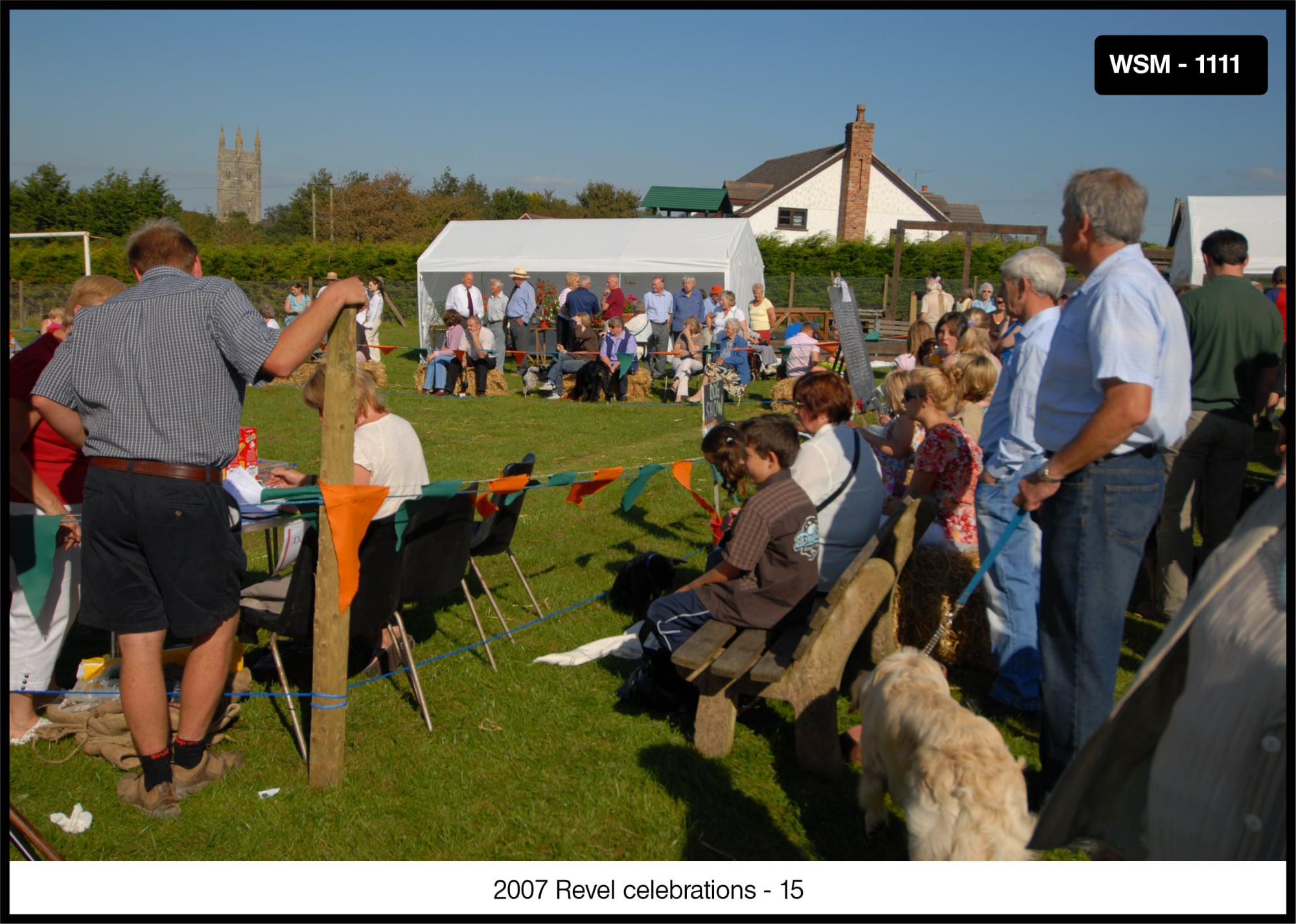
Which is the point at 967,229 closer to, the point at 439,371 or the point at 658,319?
the point at 658,319

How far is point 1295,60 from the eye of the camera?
246cm

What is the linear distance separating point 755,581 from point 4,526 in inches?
112

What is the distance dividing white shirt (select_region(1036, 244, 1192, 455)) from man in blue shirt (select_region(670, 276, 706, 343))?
15.0 meters

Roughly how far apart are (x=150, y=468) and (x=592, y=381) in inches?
482

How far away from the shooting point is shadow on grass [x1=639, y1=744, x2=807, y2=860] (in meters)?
3.12

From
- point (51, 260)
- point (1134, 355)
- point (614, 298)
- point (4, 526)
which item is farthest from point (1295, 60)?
point (51, 260)

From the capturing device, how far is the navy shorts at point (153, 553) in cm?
302

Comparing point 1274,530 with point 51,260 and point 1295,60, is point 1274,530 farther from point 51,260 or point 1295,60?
point 51,260

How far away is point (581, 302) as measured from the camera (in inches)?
679

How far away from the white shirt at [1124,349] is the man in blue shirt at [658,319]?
15.0 metres

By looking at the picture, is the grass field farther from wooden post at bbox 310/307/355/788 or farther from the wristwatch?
the wristwatch

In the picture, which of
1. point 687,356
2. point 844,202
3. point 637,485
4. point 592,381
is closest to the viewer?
point 637,485

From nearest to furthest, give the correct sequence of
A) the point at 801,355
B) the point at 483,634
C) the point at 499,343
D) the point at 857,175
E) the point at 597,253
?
the point at 483,634 < the point at 801,355 < the point at 499,343 < the point at 597,253 < the point at 857,175

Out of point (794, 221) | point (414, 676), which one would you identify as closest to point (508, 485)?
point (414, 676)
